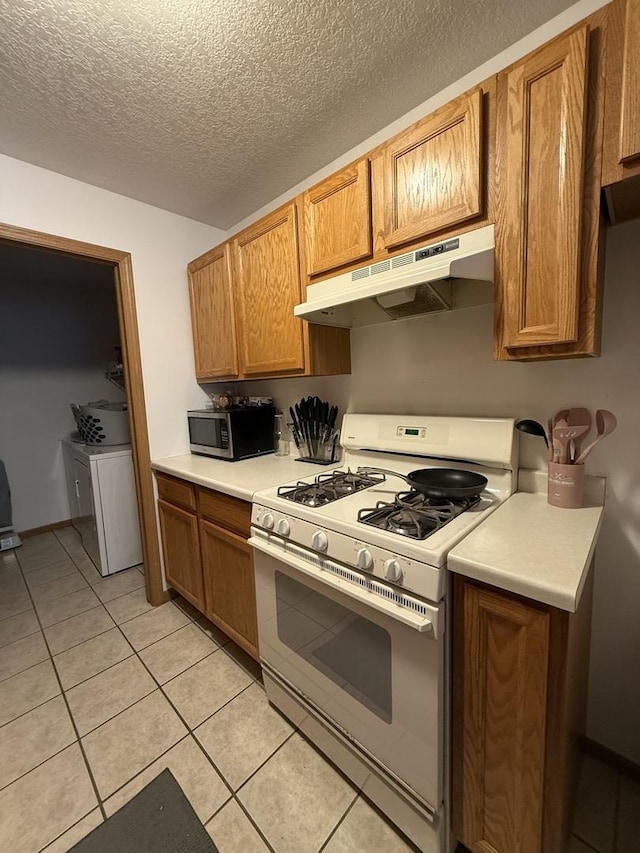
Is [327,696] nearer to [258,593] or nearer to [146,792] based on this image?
[258,593]

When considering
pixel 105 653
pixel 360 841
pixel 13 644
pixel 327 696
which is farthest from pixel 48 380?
pixel 360 841

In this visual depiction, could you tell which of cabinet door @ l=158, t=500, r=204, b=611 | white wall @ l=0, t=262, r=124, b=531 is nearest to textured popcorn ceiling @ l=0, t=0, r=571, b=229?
cabinet door @ l=158, t=500, r=204, b=611

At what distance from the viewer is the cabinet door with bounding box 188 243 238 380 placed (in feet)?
6.48

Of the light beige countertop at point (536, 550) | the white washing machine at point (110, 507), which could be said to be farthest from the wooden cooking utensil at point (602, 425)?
the white washing machine at point (110, 507)

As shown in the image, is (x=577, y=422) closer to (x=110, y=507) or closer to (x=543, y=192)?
(x=543, y=192)

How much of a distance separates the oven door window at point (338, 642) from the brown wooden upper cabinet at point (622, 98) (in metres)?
1.28

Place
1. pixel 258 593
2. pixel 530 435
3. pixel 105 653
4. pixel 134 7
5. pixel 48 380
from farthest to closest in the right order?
pixel 48 380 → pixel 105 653 → pixel 258 593 → pixel 530 435 → pixel 134 7

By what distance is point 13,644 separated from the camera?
1887 millimetres

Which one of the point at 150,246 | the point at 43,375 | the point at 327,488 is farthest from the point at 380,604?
the point at 43,375

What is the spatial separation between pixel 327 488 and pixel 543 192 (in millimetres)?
1104

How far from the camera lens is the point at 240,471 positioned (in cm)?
176

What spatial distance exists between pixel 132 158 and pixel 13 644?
2562 millimetres

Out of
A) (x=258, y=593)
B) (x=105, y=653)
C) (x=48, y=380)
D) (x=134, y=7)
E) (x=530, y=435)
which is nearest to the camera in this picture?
(x=134, y=7)

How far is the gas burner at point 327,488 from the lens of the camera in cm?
125
